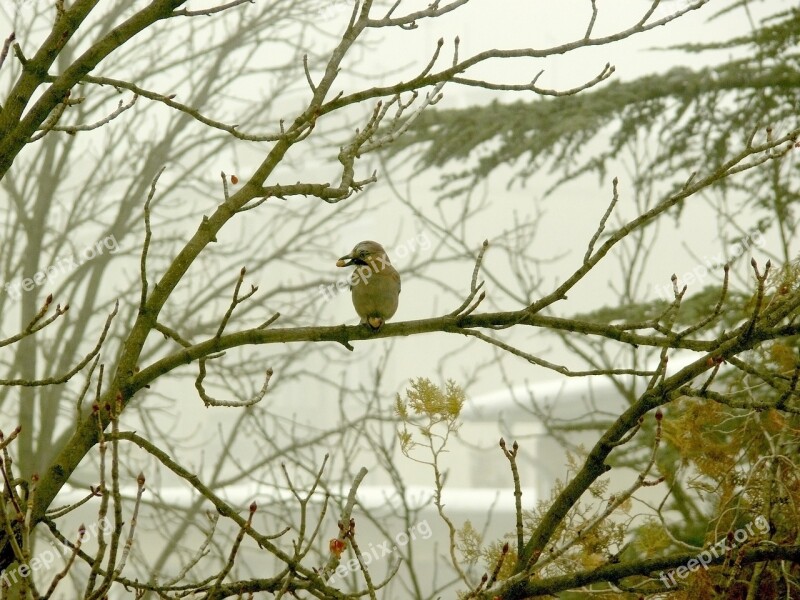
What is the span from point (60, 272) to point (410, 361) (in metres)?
9.07

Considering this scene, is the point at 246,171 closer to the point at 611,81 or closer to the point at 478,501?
the point at 478,501

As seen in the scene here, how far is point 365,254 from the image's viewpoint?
3.52 metres

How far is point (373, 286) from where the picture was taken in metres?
3.68

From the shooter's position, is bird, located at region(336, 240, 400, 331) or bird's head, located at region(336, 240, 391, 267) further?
bird, located at region(336, 240, 400, 331)

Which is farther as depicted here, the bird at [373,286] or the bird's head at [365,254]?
the bird at [373,286]

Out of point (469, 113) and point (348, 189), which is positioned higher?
point (469, 113)

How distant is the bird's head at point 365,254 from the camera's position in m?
3.45

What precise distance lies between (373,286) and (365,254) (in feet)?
0.67

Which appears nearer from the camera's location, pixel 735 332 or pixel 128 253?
pixel 735 332

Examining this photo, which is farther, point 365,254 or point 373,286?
point 373,286

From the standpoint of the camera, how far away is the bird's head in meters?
3.45

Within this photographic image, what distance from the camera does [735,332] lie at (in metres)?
2.47

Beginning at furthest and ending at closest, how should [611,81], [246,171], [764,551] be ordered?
1. [246,171]
2. [611,81]
3. [764,551]

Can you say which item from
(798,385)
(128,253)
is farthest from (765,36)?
(128,253)
